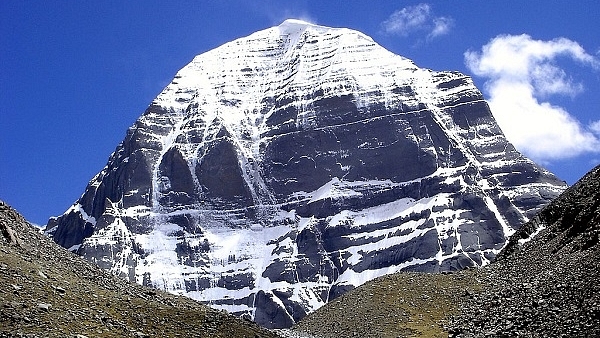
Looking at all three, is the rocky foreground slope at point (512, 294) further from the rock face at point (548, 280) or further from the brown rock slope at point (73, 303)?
the brown rock slope at point (73, 303)

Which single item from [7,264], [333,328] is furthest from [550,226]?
[7,264]

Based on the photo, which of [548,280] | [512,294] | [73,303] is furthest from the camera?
[512,294]

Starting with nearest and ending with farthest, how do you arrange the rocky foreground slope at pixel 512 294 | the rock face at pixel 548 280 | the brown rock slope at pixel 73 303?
the brown rock slope at pixel 73 303
the rock face at pixel 548 280
the rocky foreground slope at pixel 512 294

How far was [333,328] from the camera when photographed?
229 feet

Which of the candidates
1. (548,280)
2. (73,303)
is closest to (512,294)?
(548,280)

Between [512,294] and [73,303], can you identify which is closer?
[73,303]

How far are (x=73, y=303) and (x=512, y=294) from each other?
88.3 ft

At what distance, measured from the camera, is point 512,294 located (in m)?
58.5

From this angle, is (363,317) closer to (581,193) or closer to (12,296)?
(581,193)

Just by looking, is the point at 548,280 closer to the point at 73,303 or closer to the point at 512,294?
the point at 512,294

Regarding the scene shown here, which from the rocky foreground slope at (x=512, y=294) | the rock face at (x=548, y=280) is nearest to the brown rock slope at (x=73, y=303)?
the rock face at (x=548, y=280)

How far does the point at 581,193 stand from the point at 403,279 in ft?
50.0

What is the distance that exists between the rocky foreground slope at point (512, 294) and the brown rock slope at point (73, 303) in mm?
14430

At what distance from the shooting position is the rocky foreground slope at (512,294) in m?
48.3
